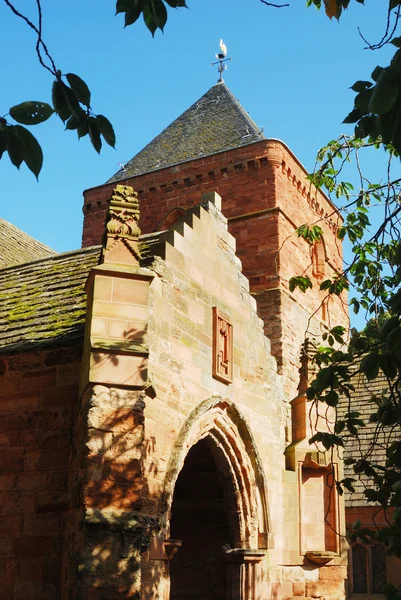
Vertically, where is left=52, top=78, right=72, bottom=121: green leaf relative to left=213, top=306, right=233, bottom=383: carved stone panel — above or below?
below

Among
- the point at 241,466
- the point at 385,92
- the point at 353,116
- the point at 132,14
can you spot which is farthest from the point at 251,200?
the point at 385,92

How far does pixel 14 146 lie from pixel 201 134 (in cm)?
1811

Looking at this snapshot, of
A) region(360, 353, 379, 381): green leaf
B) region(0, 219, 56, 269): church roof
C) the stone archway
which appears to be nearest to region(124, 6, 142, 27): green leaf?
region(360, 353, 379, 381): green leaf

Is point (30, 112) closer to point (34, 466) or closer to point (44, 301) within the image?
point (34, 466)

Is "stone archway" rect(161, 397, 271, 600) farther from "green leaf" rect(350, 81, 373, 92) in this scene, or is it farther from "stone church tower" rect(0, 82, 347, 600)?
"green leaf" rect(350, 81, 373, 92)

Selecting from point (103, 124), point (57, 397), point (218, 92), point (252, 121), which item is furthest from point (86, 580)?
point (218, 92)

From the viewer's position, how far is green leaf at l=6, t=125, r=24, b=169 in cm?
282

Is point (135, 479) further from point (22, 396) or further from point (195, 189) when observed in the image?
point (195, 189)

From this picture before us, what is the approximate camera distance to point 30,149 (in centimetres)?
281

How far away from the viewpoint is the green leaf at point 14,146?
9.26 feet

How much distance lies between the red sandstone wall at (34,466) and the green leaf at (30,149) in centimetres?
511

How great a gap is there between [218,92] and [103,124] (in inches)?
782

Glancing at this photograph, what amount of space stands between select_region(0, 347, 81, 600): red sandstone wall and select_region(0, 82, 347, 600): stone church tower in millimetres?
14

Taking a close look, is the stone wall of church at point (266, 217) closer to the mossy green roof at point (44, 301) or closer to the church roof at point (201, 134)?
the church roof at point (201, 134)
